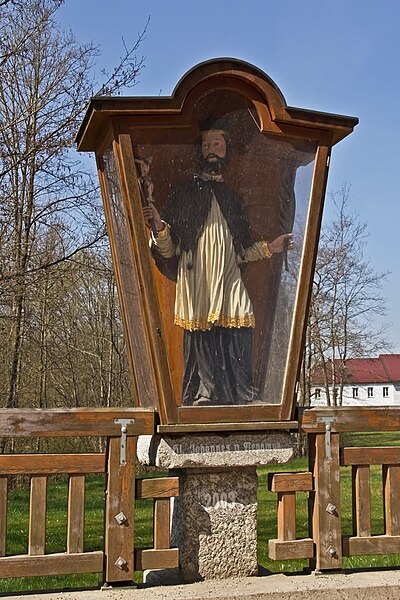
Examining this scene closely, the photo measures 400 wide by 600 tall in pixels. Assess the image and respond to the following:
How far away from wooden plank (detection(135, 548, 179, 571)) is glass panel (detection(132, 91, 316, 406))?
3.07ft

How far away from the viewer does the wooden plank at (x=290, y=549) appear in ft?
16.5

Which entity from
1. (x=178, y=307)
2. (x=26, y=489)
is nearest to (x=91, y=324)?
(x=26, y=489)

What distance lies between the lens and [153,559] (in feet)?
15.7

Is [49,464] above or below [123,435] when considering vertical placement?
below

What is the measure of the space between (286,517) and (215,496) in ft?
1.70

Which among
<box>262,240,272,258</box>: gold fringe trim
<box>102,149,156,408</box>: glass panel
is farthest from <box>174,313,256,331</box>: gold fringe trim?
<box>262,240,272,258</box>: gold fringe trim

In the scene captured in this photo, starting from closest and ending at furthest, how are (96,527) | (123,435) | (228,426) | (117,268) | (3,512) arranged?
(3,512)
(123,435)
(228,426)
(117,268)
(96,527)

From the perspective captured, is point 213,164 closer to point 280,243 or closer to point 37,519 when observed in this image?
point 280,243

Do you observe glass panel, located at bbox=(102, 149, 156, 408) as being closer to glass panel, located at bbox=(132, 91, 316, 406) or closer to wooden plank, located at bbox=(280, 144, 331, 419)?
glass panel, located at bbox=(132, 91, 316, 406)

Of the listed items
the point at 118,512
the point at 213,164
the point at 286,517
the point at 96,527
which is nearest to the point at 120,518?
the point at 118,512

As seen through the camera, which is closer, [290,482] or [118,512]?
[118,512]

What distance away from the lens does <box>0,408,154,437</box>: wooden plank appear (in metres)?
4.62

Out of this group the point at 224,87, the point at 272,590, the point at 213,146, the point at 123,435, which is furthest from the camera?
the point at 213,146

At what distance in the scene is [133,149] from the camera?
193 inches
